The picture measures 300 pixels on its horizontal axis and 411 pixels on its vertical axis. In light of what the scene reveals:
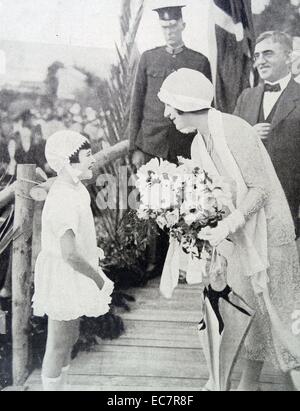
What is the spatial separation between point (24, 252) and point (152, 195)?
3.19 feet

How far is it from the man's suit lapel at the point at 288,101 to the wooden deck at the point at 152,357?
54.1 inches

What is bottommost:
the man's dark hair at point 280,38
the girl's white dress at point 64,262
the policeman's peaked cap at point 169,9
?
the girl's white dress at point 64,262

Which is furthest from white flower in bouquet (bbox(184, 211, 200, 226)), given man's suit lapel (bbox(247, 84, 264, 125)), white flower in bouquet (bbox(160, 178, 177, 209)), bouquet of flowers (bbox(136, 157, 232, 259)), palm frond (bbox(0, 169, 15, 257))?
palm frond (bbox(0, 169, 15, 257))

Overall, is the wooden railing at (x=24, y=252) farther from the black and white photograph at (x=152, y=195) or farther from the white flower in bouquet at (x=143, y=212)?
the white flower in bouquet at (x=143, y=212)

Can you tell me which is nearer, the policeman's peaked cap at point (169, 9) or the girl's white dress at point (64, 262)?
the girl's white dress at point (64, 262)

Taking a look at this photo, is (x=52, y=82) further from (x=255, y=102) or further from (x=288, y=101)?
(x=288, y=101)

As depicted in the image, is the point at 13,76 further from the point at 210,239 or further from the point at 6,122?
the point at 210,239

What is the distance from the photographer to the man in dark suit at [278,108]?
333cm

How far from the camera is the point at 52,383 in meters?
3.27

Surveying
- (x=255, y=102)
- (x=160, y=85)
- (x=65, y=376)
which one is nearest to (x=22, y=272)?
(x=65, y=376)

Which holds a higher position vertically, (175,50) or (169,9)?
(169,9)

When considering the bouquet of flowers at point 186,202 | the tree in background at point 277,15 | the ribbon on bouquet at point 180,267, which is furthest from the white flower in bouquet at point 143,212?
the tree in background at point 277,15

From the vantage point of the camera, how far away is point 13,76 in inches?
129

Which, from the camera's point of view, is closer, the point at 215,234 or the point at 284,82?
the point at 215,234
